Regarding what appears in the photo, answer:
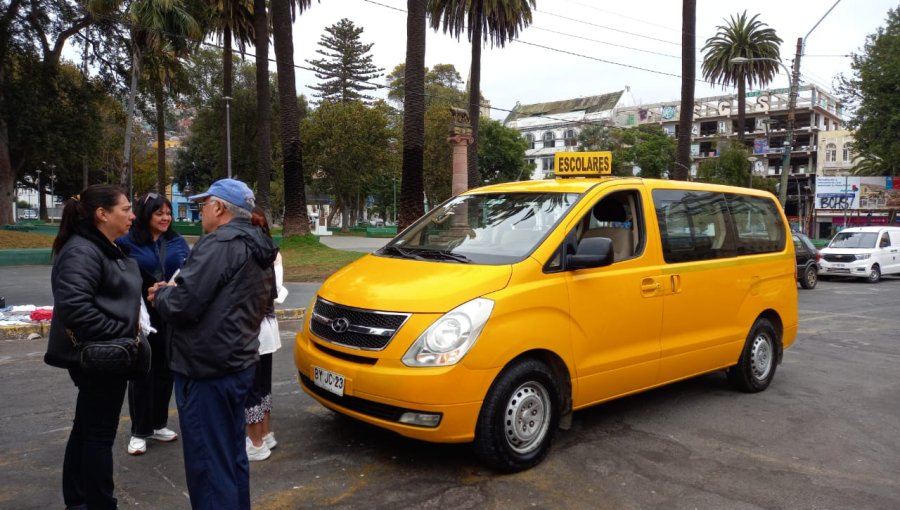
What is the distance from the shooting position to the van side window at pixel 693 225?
17.1 ft

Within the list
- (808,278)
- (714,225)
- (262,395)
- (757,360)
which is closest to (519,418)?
(262,395)

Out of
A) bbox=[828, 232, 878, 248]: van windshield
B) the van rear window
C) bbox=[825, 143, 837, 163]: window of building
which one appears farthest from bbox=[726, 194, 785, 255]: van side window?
bbox=[825, 143, 837, 163]: window of building

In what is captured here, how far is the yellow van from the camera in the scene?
12.5ft

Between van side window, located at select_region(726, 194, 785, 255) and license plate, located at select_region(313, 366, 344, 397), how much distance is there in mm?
3902

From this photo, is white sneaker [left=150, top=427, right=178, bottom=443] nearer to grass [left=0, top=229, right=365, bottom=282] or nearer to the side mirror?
the side mirror

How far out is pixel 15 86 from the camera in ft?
86.6

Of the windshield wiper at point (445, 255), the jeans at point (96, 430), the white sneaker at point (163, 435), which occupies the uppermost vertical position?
the windshield wiper at point (445, 255)

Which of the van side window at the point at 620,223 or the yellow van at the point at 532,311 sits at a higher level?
the van side window at the point at 620,223

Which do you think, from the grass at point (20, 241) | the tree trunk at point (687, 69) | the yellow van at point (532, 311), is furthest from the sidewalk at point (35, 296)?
the tree trunk at point (687, 69)

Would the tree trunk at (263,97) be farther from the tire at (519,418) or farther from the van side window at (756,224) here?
the tire at (519,418)

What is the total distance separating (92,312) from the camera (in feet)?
9.75

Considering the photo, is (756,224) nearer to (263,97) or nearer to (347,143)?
(263,97)

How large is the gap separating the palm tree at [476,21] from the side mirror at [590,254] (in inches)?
867

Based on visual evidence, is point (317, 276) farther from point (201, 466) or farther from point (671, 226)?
point (201, 466)
